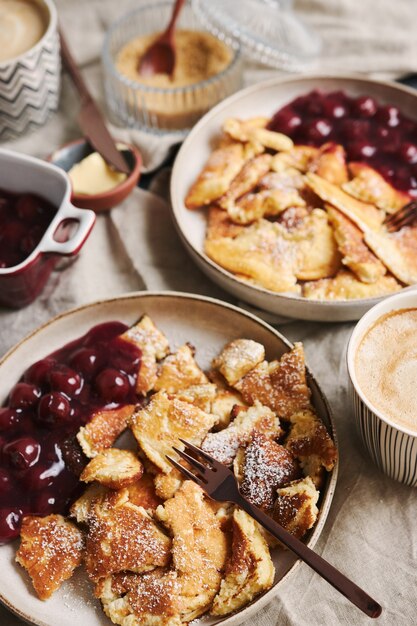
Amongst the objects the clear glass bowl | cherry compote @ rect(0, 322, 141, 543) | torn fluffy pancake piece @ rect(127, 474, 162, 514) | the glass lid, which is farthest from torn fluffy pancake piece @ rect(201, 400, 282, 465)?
the glass lid

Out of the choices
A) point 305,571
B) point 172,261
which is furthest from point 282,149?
point 305,571

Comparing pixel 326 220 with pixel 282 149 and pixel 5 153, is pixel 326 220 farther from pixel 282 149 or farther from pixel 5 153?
pixel 5 153

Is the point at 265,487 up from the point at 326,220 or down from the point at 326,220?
down

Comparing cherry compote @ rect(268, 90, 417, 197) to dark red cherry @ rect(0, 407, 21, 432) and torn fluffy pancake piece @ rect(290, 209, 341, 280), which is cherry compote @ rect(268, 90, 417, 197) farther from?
dark red cherry @ rect(0, 407, 21, 432)

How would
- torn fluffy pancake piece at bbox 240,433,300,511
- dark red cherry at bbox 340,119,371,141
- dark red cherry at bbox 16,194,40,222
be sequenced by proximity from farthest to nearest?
dark red cherry at bbox 340,119,371,141, dark red cherry at bbox 16,194,40,222, torn fluffy pancake piece at bbox 240,433,300,511

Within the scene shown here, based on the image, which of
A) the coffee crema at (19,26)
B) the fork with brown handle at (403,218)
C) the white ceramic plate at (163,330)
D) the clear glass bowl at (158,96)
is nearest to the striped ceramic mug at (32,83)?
the coffee crema at (19,26)

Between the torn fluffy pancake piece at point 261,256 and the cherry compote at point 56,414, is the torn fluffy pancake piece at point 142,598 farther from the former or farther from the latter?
the torn fluffy pancake piece at point 261,256
